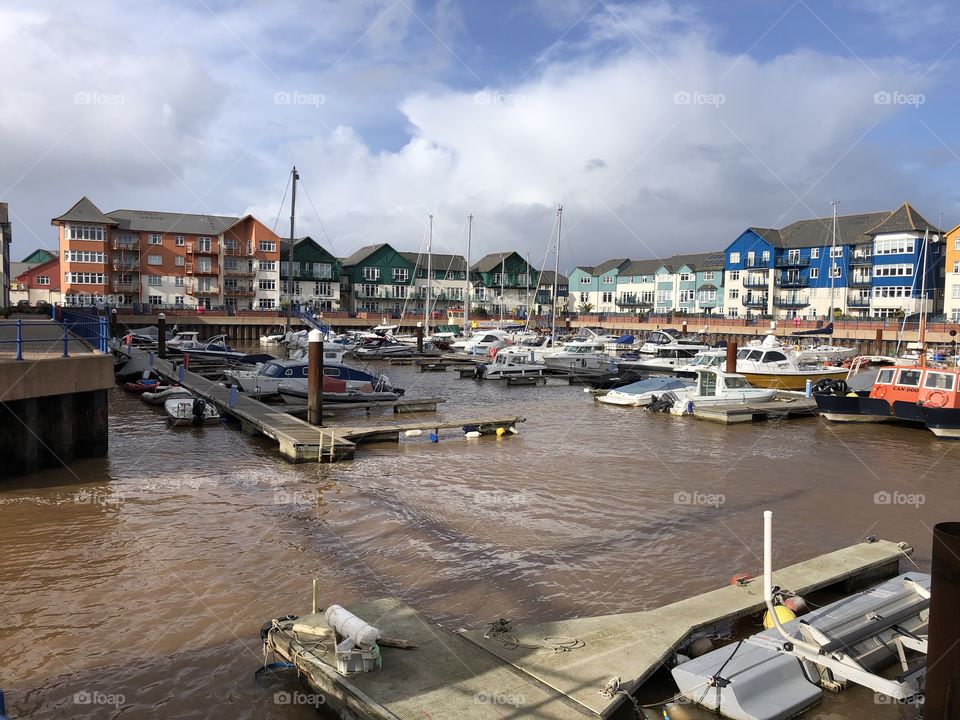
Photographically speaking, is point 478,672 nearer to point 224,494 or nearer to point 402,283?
point 224,494

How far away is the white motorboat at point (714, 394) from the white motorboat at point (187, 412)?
17.6 metres

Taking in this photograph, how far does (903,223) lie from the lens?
77125 mm

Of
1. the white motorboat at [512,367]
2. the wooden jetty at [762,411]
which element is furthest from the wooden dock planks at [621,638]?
the white motorboat at [512,367]

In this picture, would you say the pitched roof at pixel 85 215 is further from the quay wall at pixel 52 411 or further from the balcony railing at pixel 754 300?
the balcony railing at pixel 754 300

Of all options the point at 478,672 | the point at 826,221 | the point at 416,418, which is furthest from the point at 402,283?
the point at 478,672

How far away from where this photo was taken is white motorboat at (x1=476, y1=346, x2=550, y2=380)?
41.5 metres

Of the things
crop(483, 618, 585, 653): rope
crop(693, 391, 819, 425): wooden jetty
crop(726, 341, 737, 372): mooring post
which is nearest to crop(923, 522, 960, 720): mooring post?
crop(483, 618, 585, 653): rope

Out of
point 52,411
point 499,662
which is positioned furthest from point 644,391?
point 499,662

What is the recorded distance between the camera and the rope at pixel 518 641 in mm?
7664

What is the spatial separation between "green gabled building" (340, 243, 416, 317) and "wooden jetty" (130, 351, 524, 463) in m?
74.6

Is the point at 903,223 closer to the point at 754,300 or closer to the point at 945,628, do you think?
the point at 754,300

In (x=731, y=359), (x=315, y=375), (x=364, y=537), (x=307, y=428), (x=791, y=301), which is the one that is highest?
(x=791, y=301)

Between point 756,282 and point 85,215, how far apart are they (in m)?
78.4

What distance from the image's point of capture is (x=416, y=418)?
89.5ft
